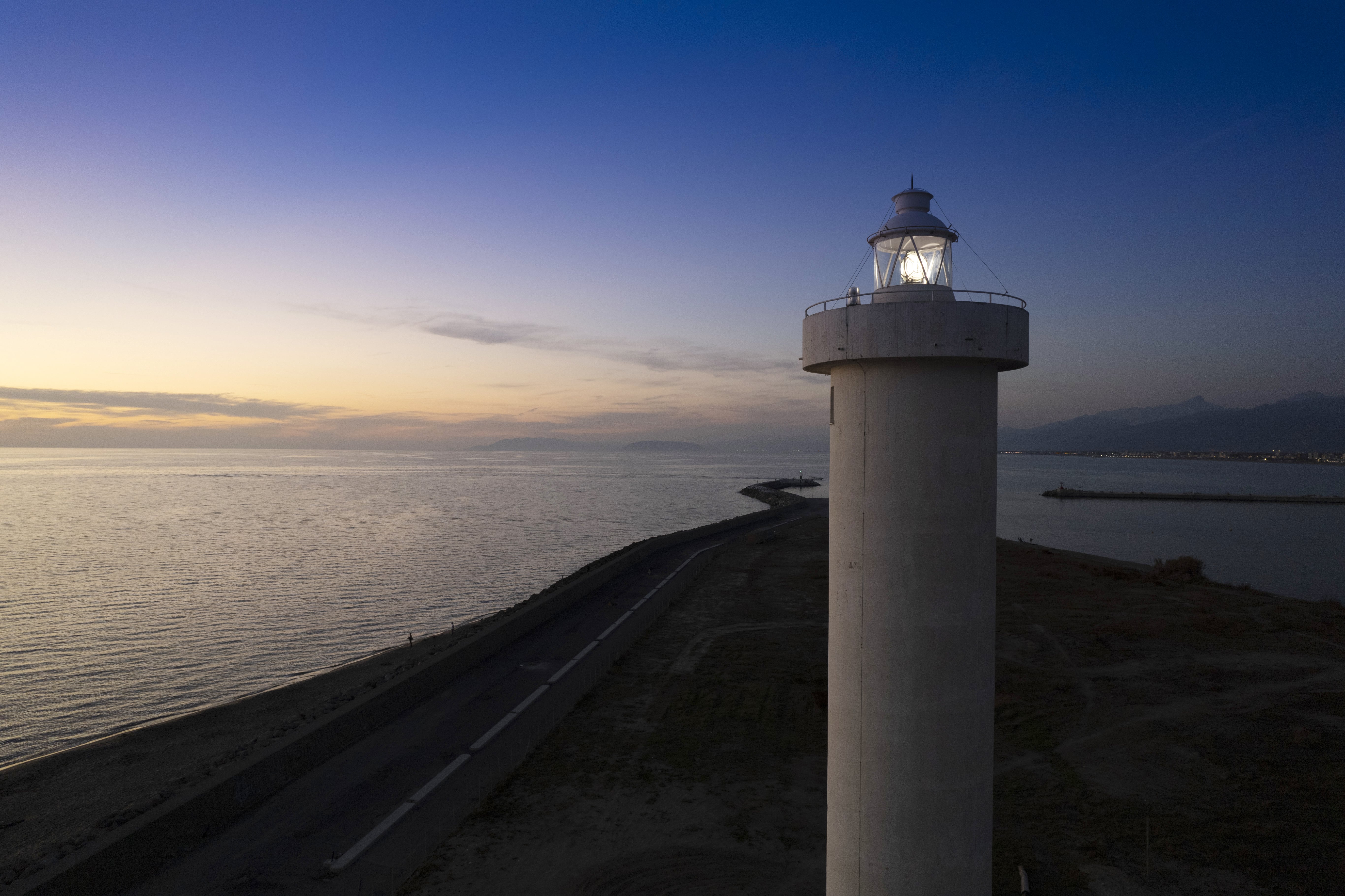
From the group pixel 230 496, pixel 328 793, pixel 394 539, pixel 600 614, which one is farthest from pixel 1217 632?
pixel 230 496

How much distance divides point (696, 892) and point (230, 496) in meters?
116

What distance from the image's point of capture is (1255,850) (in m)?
9.88

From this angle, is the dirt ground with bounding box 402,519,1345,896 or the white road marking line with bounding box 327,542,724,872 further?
the white road marking line with bounding box 327,542,724,872

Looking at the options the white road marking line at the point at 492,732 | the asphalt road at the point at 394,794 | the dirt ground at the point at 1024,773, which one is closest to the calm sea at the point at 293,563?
the asphalt road at the point at 394,794

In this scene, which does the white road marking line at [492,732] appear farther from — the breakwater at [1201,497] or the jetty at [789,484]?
the breakwater at [1201,497]

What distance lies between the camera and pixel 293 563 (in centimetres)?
4766

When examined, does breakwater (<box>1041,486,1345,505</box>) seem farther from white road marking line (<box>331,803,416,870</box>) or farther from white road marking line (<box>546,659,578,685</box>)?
white road marking line (<box>331,803,416,870</box>)

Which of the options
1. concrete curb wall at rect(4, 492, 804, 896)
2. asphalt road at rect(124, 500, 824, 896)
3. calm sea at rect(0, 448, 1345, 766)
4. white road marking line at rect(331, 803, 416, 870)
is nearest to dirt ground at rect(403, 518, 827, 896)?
asphalt road at rect(124, 500, 824, 896)

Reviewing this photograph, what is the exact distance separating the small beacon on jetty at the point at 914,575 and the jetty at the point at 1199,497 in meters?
120

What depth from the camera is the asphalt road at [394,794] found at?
9148mm

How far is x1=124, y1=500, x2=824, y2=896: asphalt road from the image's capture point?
9.15 m

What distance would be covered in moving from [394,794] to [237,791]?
2.25 meters

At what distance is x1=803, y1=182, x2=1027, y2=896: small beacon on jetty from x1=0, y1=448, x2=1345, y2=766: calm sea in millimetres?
22198

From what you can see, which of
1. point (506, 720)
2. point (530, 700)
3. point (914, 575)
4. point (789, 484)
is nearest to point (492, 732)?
point (506, 720)
